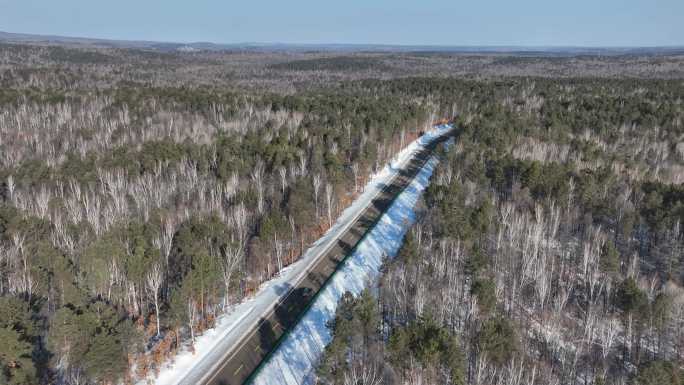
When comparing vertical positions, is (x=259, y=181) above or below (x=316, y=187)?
below

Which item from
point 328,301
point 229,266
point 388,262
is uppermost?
point 229,266

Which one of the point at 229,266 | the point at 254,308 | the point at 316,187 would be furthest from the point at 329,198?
the point at 254,308

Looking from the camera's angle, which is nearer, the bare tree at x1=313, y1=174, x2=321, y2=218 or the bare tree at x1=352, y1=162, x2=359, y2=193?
the bare tree at x1=313, y1=174, x2=321, y2=218

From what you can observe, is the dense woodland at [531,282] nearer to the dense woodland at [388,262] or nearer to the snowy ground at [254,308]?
the dense woodland at [388,262]

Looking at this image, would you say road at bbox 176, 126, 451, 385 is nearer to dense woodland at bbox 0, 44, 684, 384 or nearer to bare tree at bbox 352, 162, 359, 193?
dense woodland at bbox 0, 44, 684, 384

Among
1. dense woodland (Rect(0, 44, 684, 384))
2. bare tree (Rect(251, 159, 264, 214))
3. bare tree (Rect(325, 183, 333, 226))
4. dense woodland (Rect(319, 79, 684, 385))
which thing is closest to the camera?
dense woodland (Rect(319, 79, 684, 385))

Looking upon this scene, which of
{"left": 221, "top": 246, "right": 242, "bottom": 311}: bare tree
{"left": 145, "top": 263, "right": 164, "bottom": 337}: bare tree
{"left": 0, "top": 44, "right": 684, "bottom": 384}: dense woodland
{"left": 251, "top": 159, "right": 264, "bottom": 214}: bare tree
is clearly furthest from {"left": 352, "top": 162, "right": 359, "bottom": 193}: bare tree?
{"left": 145, "top": 263, "right": 164, "bottom": 337}: bare tree

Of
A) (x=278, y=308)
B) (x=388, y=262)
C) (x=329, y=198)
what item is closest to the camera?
(x=278, y=308)

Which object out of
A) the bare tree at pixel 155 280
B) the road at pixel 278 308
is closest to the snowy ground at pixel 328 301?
the road at pixel 278 308

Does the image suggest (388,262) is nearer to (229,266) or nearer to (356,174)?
(229,266)
